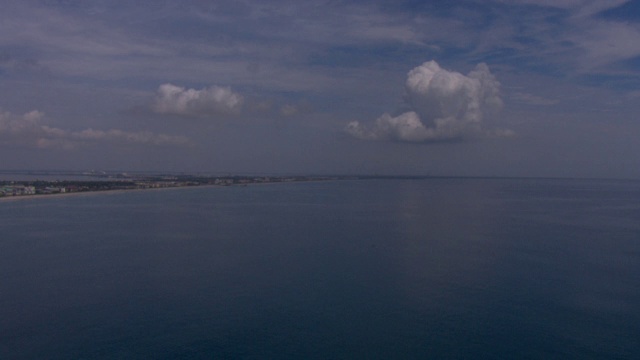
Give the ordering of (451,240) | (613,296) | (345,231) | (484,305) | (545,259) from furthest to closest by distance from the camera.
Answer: (345,231) → (451,240) → (545,259) → (613,296) → (484,305)

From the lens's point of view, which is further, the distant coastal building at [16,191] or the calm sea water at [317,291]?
the distant coastal building at [16,191]

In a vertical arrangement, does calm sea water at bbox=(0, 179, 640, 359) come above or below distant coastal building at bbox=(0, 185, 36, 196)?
below

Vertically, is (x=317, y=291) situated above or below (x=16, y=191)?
below

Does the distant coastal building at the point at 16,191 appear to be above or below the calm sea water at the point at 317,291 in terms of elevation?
above

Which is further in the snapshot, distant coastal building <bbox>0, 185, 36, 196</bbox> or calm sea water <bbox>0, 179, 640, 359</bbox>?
distant coastal building <bbox>0, 185, 36, 196</bbox>

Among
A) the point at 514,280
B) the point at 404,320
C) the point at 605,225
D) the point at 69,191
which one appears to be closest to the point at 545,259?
the point at 514,280

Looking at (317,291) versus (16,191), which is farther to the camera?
(16,191)

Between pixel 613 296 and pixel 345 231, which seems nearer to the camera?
pixel 613 296

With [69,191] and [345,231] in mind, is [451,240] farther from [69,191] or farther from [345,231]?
[69,191]
